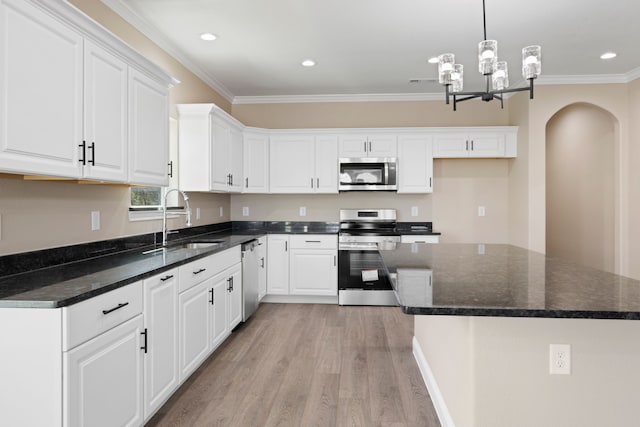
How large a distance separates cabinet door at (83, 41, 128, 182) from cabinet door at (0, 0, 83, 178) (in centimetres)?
7

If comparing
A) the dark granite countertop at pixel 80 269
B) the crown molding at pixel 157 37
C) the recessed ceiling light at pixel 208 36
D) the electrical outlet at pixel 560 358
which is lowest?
the electrical outlet at pixel 560 358

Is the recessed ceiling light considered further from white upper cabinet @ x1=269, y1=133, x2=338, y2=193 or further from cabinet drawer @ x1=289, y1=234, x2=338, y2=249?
cabinet drawer @ x1=289, y1=234, x2=338, y2=249

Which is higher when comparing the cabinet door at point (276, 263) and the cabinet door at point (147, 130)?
the cabinet door at point (147, 130)

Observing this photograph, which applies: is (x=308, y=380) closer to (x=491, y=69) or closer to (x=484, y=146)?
(x=491, y=69)

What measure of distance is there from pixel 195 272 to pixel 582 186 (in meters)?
5.12

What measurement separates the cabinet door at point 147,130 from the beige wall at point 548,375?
2173 millimetres

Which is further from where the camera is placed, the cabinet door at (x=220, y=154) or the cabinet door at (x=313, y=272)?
the cabinet door at (x=313, y=272)

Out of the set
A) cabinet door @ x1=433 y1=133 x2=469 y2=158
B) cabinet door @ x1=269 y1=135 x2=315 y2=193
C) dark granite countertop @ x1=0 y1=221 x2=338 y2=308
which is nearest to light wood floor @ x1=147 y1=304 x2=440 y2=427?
dark granite countertop @ x1=0 y1=221 x2=338 y2=308

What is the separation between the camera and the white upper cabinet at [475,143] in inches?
199

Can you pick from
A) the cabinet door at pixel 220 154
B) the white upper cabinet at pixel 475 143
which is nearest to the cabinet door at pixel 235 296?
the cabinet door at pixel 220 154

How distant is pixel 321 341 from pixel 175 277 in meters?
1.68

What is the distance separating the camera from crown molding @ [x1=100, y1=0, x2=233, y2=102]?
2951 mm

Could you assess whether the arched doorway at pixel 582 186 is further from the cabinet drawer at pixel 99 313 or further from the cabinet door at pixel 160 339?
the cabinet drawer at pixel 99 313

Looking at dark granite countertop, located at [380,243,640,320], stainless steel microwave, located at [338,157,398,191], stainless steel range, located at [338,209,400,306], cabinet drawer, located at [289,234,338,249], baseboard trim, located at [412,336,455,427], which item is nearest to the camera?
dark granite countertop, located at [380,243,640,320]
